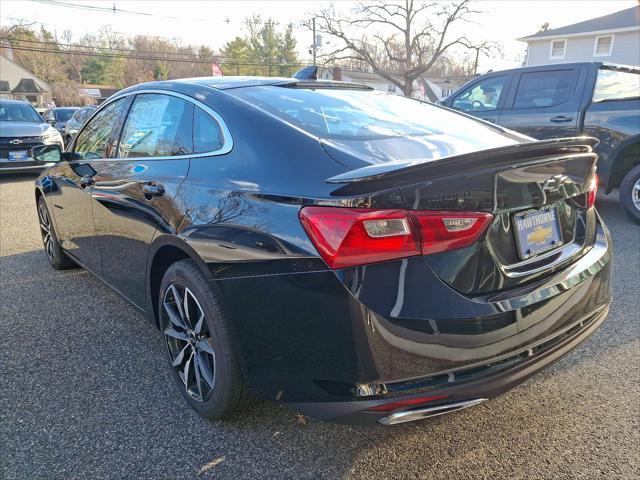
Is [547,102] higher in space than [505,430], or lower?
higher

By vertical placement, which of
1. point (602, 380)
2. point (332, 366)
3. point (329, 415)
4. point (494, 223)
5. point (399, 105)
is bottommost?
point (602, 380)

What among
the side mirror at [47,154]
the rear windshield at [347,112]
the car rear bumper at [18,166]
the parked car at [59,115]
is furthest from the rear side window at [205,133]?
the parked car at [59,115]

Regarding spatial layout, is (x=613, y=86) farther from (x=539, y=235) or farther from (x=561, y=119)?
(x=539, y=235)

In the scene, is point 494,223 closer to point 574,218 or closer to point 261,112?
point 574,218

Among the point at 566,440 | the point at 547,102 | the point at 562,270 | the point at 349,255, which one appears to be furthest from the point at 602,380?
the point at 547,102

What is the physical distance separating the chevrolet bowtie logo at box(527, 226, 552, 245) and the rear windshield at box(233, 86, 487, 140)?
730 millimetres

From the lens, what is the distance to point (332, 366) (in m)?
1.70

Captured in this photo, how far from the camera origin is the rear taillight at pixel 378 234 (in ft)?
5.24

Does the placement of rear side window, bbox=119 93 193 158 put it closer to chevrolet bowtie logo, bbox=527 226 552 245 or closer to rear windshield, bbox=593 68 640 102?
chevrolet bowtie logo, bbox=527 226 552 245

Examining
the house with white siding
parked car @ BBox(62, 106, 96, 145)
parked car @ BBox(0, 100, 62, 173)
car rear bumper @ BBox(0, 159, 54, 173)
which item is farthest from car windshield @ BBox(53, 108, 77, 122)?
the house with white siding

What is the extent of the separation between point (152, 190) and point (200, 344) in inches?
33.7

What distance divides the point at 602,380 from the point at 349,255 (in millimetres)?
1912

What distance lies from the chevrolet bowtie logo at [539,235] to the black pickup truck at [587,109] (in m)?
4.57

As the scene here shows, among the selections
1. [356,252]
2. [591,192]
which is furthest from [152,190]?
[591,192]
